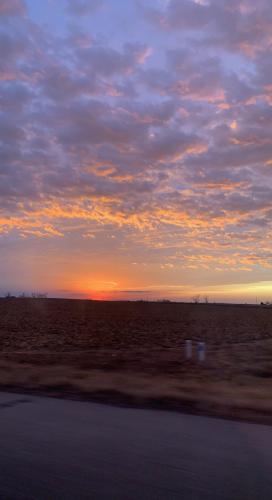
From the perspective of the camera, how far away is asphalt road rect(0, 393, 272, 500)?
4.49 metres

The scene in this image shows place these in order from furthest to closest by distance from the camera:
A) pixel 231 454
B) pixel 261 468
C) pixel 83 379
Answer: pixel 83 379, pixel 231 454, pixel 261 468

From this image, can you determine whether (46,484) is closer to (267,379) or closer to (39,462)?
(39,462)

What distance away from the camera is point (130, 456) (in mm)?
5379

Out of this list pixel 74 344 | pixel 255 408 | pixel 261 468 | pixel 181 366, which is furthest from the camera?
pixel 74 344

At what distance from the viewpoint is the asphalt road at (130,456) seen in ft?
14.7

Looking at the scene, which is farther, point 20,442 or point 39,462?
point 20,442

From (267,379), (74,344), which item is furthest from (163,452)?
(74,344)

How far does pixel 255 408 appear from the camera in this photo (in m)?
8.38

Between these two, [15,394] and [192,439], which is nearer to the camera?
[192,439]

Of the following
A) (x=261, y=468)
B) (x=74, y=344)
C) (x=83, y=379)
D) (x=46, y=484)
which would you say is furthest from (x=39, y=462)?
(x=74, y=344)

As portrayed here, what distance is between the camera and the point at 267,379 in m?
12.0

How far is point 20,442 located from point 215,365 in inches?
362

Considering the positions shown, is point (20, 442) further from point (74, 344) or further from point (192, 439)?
point (74, 344)

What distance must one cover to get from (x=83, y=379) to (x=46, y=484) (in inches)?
266
